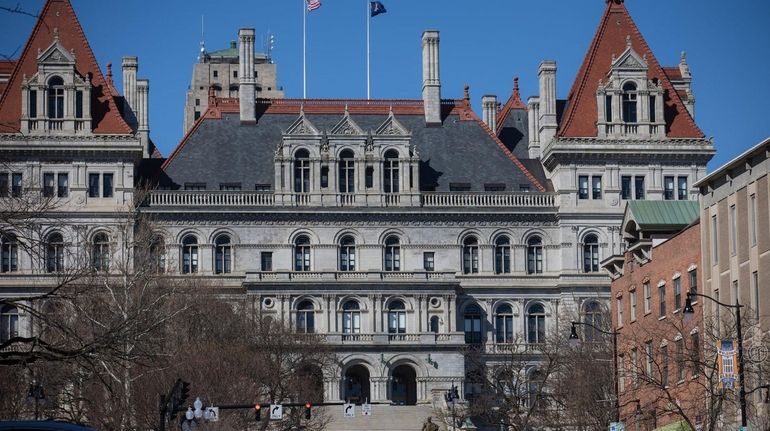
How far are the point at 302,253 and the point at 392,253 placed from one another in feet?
18.1

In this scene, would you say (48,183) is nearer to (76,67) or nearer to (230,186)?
(76,67)

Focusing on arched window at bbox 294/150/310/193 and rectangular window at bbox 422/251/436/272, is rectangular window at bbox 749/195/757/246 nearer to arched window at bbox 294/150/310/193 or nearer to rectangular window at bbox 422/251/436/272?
rectangular window at bbox 422/251/436/272

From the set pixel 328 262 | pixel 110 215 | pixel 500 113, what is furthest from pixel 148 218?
pixel 500 113

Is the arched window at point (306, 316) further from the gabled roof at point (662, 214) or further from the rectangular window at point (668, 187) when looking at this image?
the gabled roof at point (662, 214)

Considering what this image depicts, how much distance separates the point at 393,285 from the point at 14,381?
150 feet

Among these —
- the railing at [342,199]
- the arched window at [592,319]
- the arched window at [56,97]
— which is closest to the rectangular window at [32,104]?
the arched window at [56,97]

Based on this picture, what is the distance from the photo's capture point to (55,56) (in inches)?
4668

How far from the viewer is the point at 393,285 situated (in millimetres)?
119188

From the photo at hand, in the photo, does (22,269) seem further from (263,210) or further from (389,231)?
(389,231)

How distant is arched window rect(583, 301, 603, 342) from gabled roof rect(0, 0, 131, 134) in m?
29.4

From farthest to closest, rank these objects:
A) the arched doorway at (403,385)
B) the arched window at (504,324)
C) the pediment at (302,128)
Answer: the arched window at (504,324) < the pediment at (302,128) < the arched doorway at (403,385)

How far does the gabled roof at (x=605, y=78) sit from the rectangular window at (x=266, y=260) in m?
19.1

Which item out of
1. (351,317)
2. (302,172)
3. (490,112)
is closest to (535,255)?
(351,317)

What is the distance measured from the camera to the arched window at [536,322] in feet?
397
